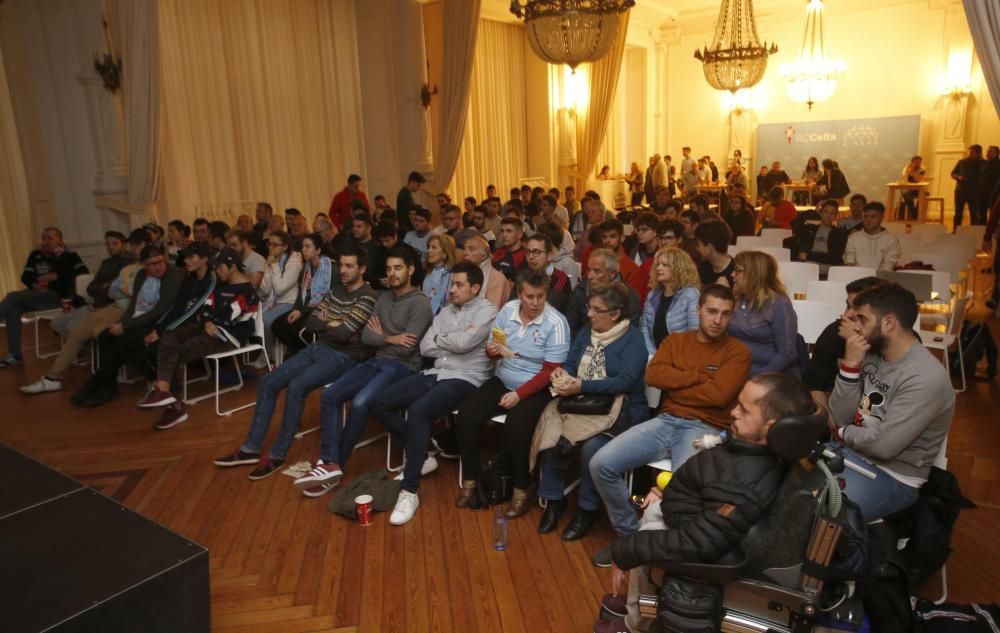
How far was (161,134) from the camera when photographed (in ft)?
26.6

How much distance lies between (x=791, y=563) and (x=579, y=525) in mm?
1560

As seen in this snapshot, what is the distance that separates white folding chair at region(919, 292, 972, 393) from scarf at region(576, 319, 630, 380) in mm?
2532

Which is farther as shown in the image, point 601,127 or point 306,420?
point 601,127

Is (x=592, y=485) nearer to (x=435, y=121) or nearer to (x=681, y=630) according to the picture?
(x=681, y=630)

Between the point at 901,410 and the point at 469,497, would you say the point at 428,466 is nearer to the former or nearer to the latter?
the point at 469,497

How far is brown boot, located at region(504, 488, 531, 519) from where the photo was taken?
3.61 metres

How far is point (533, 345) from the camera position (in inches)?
146

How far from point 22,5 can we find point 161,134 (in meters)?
2.12

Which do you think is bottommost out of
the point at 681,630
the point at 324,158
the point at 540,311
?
the point at 681,630

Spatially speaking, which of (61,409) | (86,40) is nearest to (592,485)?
(61,409)

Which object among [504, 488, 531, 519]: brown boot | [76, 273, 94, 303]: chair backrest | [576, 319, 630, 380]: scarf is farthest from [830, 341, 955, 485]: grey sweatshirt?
[76, 273, 94, 303]: chair backrest

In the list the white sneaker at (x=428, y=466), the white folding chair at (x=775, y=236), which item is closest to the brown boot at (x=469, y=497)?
the white sneaker at (x=428, y=466)

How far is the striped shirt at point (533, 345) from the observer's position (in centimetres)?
368

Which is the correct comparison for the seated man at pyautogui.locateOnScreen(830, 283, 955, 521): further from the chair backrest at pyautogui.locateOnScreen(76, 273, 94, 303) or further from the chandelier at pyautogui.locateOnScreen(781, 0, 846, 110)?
the chandelier at pyautogui.locateOnScreen(781, 0, 846, 110)
